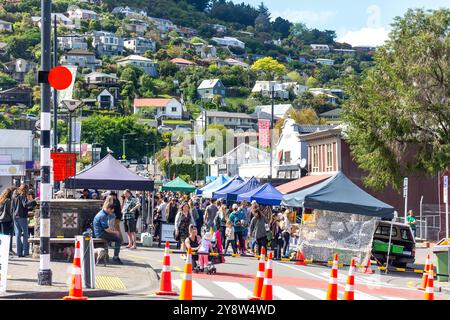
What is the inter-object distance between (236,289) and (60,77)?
552 cm

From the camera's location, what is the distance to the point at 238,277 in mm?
23203

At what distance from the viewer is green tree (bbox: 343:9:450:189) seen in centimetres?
3394

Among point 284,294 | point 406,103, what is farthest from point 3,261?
point 406,103

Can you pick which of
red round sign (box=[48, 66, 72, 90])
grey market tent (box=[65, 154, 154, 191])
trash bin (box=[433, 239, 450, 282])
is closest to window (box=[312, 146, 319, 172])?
grey market tent (box=[65, 154, 154, 191])

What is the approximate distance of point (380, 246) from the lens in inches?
1193

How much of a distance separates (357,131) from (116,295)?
20.0 metres

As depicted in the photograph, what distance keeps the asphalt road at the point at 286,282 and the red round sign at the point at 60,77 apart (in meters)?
3.86

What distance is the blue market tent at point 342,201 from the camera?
98.8 feet

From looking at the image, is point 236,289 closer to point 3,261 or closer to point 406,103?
point 3,261

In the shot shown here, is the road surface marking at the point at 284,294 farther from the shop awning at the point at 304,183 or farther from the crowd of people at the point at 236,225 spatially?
the shop awning at the point at 304,183

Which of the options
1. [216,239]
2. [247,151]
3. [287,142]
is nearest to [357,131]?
[216,239]

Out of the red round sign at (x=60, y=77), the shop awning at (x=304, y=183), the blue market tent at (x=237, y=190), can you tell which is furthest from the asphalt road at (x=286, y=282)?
the shop awning at (x=304, y=183)

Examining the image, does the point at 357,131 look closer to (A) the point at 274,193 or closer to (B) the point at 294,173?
(A) the point at 274,193
